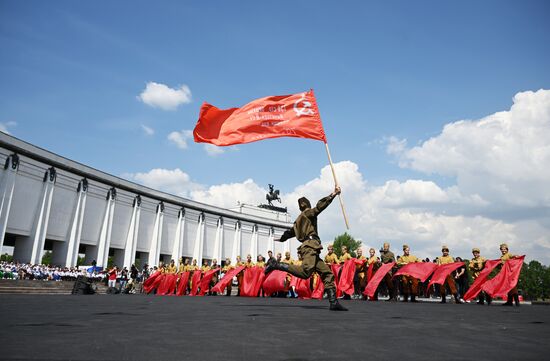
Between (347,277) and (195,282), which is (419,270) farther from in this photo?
(195,282)

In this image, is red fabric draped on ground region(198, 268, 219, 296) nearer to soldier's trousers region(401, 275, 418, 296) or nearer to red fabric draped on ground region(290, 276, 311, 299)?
red fabric draped on ground region(290, 276, 311, 299)

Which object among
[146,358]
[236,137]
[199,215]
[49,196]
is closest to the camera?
[146,358]

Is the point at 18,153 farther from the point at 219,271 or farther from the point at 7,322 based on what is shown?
the point at 7,322

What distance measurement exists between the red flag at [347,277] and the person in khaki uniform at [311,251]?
24.3ft

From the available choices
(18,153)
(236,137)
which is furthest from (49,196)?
(236,137)

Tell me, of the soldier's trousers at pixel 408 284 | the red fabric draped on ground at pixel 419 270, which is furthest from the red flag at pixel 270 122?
the soldier's trousers at pixel 408 284

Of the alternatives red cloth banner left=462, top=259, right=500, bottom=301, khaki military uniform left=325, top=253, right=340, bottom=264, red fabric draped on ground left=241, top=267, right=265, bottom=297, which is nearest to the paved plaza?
red cloth banner left=462, top=259, right=500, bottom=301

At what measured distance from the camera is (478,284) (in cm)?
1270

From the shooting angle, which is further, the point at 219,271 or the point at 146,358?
the point at 219,271

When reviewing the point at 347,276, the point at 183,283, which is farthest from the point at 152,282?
the point at 347,276

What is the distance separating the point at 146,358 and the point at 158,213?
175 ft

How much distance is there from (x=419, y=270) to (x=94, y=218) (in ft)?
131

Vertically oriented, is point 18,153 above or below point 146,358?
above

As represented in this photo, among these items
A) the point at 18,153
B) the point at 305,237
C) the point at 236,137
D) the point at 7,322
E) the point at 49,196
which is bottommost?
the point at 7,322
